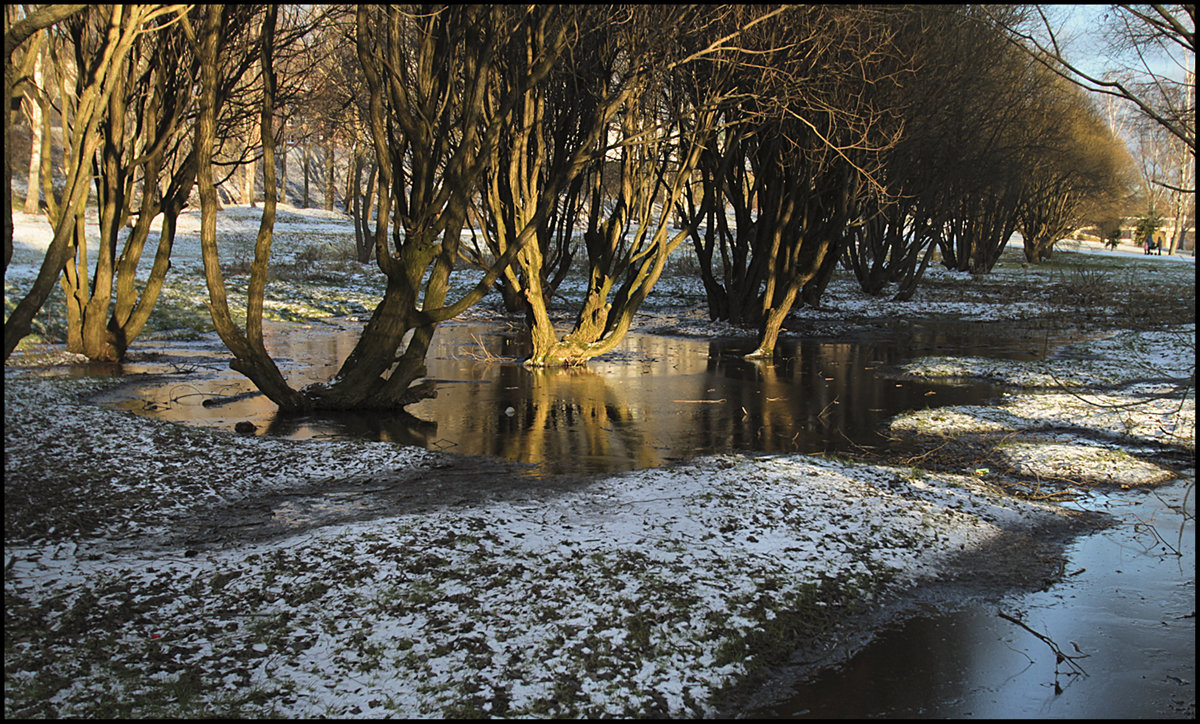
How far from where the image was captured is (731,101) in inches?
640

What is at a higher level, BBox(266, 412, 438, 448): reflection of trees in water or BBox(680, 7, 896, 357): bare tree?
BBox(680, 7, 896, 357): bare tree

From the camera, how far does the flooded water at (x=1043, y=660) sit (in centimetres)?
457

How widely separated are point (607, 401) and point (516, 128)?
17.7 ft

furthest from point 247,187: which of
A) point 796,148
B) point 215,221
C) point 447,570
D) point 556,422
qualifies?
point 447,570

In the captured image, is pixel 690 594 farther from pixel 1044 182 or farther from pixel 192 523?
pixel 1044 182

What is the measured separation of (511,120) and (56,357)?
27.8 feet

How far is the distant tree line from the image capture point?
1091cm

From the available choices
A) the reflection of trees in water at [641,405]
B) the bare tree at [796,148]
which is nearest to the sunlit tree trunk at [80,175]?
the reflection of trees in water at [641,405]

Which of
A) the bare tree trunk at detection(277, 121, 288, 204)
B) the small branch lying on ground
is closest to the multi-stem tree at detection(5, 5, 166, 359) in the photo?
the small branch lying on ground

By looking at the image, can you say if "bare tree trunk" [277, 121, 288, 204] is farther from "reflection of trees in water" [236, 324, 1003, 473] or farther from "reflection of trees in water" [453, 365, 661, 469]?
"reflection of trees in water" [453, 365, 661, 469]

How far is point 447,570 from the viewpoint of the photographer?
5.48 meters

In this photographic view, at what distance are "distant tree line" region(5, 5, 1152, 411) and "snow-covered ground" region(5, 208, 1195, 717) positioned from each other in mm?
1986

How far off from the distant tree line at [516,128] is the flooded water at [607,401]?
881mm

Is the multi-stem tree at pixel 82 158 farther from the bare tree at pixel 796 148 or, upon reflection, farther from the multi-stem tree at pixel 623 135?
the bare tree at pixel 796 148
